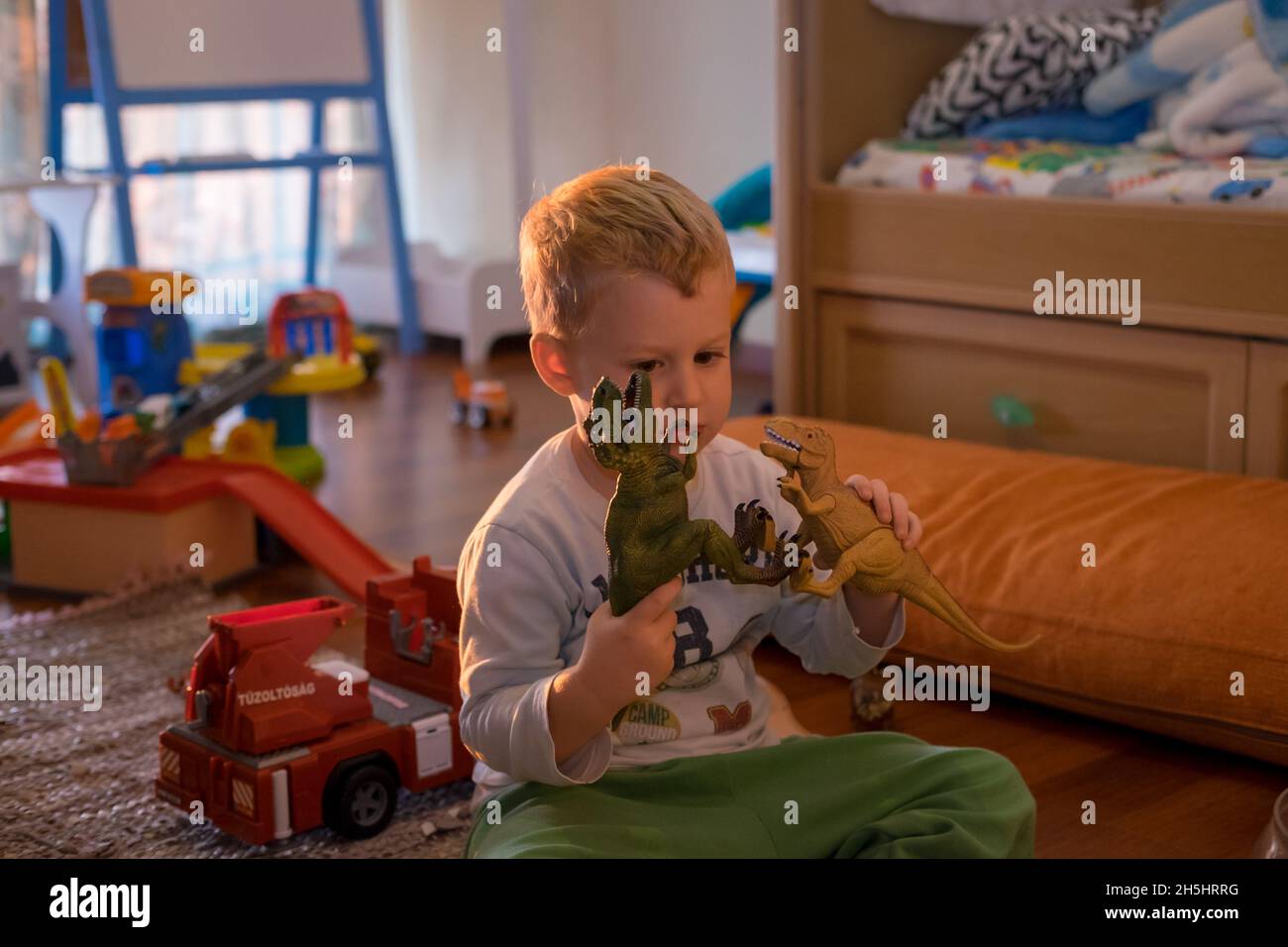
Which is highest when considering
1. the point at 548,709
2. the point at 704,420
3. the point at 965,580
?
the point at 704,420

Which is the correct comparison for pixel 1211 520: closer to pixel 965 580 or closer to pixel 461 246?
pixel 965 580

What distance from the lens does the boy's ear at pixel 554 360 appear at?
972mm

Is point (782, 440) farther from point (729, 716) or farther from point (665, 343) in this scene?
point (729, 716)

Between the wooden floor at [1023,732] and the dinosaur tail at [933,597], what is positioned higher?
the dinosaur tail at [933,597]

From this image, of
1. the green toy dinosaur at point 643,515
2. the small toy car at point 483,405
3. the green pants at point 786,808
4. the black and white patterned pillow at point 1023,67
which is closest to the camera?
the green toy dinosaur at point 643,515

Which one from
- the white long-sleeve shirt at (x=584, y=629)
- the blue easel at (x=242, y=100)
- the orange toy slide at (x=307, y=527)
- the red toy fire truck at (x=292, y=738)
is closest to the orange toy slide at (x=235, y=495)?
the orange toy slide at (x=307, y=527)

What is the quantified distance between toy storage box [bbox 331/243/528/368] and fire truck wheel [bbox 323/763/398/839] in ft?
7.57

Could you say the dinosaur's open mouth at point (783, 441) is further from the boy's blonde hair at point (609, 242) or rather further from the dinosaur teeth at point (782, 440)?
the boy's blonde hair at point (609, 242)

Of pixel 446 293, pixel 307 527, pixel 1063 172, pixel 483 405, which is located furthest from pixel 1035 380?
pixel 446 293

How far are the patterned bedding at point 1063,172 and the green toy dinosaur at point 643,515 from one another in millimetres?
1155
